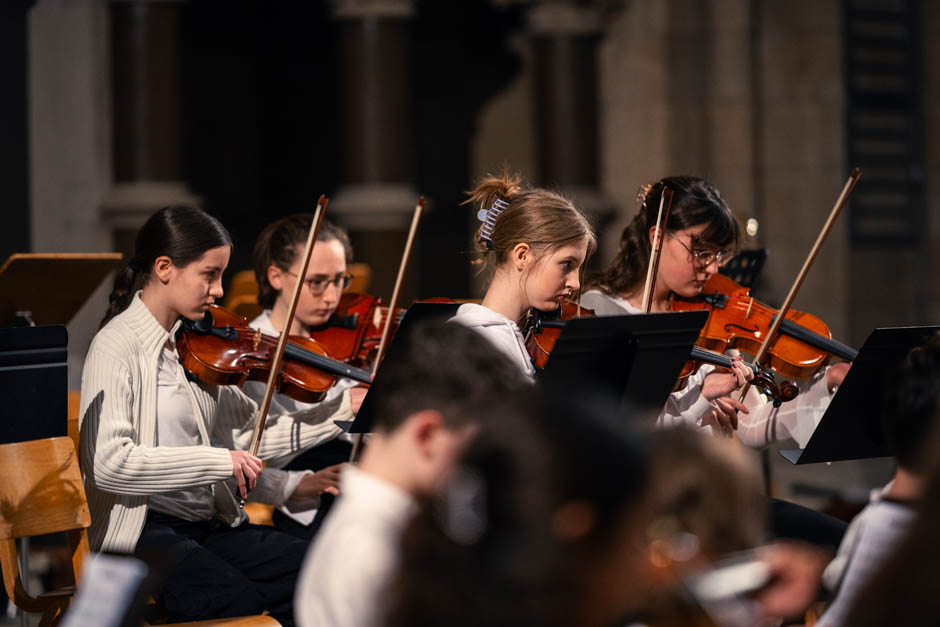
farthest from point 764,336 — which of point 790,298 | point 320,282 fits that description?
point 320,282

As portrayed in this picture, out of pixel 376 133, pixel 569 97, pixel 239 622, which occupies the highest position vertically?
pixel 569 97

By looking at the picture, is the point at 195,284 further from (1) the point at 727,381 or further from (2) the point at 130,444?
(1) the point at 727,381

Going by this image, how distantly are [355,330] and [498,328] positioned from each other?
3.13 feet

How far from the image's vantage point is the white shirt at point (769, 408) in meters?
3.29

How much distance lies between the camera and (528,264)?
284 cm

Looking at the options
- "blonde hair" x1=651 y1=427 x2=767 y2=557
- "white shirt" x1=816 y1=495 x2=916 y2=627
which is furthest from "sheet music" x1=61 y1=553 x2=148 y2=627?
"white shirt" x1=816 y1=495 x2=916 y2=627

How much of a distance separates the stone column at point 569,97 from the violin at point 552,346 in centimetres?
378

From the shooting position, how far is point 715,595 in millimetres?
1317

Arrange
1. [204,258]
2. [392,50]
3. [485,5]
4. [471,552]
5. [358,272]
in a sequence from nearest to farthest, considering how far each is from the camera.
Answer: [471,552] → [204,258] → [358,272] → [392,50] → [485,5]

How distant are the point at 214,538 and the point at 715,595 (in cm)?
168

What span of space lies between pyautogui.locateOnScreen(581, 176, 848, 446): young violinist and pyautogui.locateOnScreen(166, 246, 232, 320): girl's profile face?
1057 mm

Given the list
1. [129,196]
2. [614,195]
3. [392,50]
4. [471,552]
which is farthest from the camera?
[614,195]

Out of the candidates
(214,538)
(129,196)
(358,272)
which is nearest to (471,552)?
(214,538)

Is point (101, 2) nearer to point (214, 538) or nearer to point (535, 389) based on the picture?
point (214, 538)
